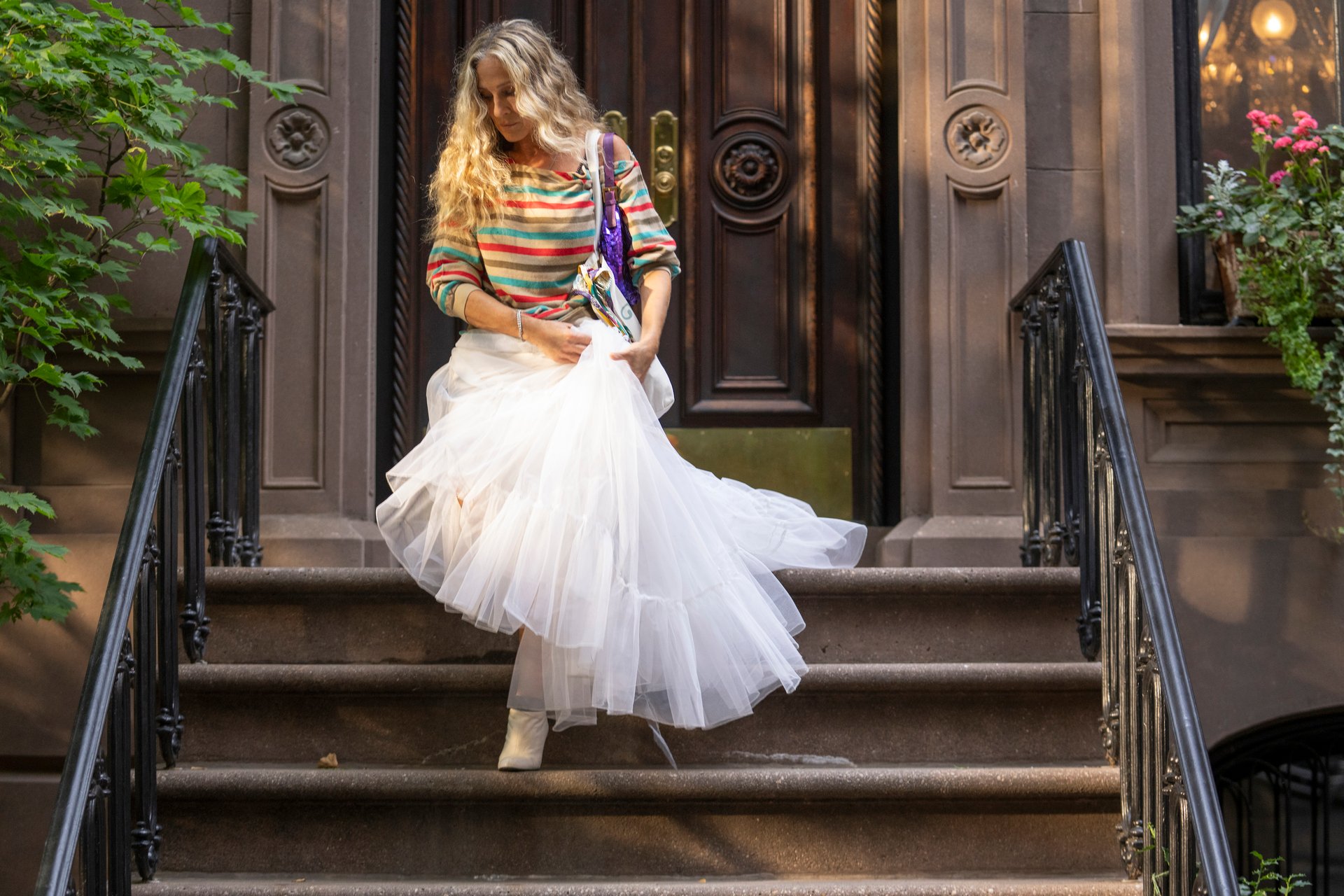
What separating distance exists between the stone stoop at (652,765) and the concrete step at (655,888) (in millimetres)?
10

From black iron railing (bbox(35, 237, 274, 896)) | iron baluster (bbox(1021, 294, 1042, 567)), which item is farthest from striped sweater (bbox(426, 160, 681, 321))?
iron baluster (bbox(1021, 294, 1042, 567))

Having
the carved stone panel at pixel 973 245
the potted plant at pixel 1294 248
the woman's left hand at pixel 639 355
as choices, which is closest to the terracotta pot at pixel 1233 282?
the potted plant at pixel 1294 248

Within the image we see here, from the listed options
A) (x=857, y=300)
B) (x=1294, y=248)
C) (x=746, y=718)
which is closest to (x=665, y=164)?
(x=857, y=300)

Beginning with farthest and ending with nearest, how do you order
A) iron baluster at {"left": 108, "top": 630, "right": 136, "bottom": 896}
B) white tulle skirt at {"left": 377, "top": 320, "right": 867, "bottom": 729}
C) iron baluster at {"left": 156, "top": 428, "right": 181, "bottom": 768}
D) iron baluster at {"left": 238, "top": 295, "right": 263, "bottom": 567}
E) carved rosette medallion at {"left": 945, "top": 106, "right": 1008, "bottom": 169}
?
carved rosette medallion at {"left": 945, "top": 106, "right": 1008, "bottom": 169}
iron baluster at {"left": 238, "top": 295, "right": 263, "bottom": 567}
iron baluster at {"left": 156, "top": 428, "right": 181, "bottom": 768}
white tulle skirt at {"left": 377, "top": 320, "right": 867, "bottom": 729}
iron baluster at {"left": 108, "top": 630, "right": 136, "bottom": 896}

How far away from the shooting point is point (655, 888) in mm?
3135

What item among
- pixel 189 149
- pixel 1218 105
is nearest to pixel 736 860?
pixel 189 149

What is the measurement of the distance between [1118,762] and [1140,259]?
6.87 feet

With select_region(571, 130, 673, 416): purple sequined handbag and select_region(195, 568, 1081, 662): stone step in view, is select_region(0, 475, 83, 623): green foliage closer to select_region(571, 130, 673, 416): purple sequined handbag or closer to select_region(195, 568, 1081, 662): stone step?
select_region(195, 568, 1081, 662): stone step

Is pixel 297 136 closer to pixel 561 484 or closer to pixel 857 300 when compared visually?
pixel 857 300

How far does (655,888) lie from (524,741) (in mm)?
518

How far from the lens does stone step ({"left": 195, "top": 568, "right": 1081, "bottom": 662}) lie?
3943 mm

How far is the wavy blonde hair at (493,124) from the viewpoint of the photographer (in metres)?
3.54

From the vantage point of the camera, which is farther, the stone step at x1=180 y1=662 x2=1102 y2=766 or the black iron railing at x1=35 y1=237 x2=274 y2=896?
the stone step at x1=180 y1=662 x2=1102 y2=766

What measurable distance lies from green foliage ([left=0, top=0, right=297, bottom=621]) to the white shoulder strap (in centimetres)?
118
